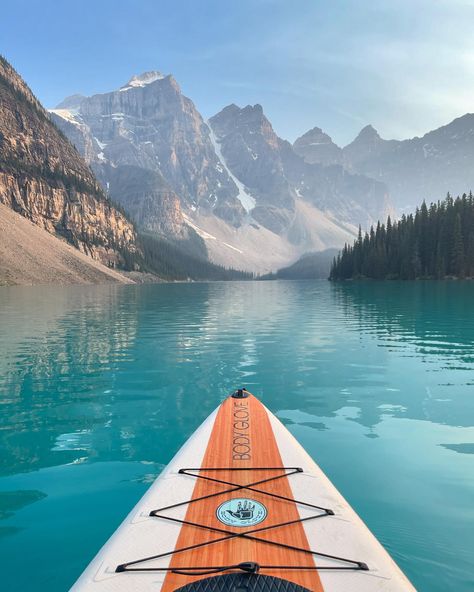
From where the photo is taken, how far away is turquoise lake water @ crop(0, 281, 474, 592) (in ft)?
20.5

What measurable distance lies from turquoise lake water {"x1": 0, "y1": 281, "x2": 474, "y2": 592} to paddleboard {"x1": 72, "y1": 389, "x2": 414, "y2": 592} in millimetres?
1238

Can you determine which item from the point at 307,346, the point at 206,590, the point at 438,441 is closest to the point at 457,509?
the point at 438,441

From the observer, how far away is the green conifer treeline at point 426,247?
10638 cm

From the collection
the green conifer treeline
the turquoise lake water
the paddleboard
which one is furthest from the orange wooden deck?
the green conifer treeline

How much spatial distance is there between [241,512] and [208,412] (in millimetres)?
7194

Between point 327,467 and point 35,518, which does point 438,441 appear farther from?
point 35,518

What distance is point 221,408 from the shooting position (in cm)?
984

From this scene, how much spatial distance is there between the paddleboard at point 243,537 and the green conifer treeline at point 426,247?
114416mm

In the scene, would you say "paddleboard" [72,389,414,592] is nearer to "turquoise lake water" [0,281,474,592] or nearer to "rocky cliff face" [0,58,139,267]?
"turquoise lake water" [0,281,474,592]

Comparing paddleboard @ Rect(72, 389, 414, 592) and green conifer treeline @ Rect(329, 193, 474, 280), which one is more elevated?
green conifer treeline @ Rect(329, 193, 474, 280)

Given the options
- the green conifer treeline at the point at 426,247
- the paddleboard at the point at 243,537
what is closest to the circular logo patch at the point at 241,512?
the paddleboard at the point at 243,537

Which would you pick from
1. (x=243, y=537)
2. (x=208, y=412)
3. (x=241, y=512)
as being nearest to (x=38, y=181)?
(x=208, y=412)

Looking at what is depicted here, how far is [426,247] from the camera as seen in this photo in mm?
116125

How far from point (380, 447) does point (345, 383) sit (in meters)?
5.93
